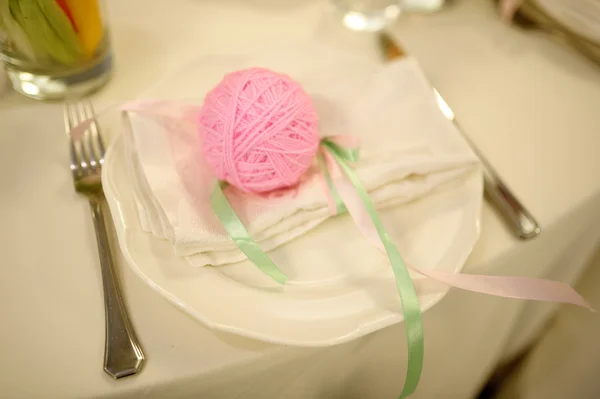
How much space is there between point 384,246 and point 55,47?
14.5 inches

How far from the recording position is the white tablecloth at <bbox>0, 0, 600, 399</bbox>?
0.34m

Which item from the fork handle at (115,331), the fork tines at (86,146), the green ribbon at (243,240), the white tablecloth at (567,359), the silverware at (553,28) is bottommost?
the white tablecloth at (567,359)

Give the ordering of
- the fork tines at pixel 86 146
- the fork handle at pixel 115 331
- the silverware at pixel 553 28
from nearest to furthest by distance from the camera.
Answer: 1. the fork handle at pixel 115 331
2. the fork tines at pixel 86 146
3. the silverware at pixel 553 28

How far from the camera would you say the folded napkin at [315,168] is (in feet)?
1.26

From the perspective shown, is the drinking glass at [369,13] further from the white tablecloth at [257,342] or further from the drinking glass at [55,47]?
the drinking glass at [55,47]

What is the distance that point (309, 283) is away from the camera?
37 cm

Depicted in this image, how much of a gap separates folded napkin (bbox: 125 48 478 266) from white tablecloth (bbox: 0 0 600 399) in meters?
0.06

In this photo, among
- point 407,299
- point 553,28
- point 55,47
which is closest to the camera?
point 407,299

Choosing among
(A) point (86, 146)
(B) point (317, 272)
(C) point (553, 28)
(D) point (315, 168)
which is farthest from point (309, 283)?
(C) point (553, 28)

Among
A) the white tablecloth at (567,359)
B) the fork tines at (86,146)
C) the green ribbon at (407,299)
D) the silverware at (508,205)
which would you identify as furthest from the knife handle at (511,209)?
the fork tines at (86,146)

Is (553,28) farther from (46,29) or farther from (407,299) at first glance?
(46,29)

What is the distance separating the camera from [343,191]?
1.33 ft

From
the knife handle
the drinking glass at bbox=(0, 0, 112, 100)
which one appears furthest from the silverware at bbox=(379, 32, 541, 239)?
the drinking glass at bbox=(0, 0, 112, 100)

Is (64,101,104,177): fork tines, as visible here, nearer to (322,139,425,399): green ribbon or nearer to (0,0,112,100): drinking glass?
(0,0,112,100): drinking glass
